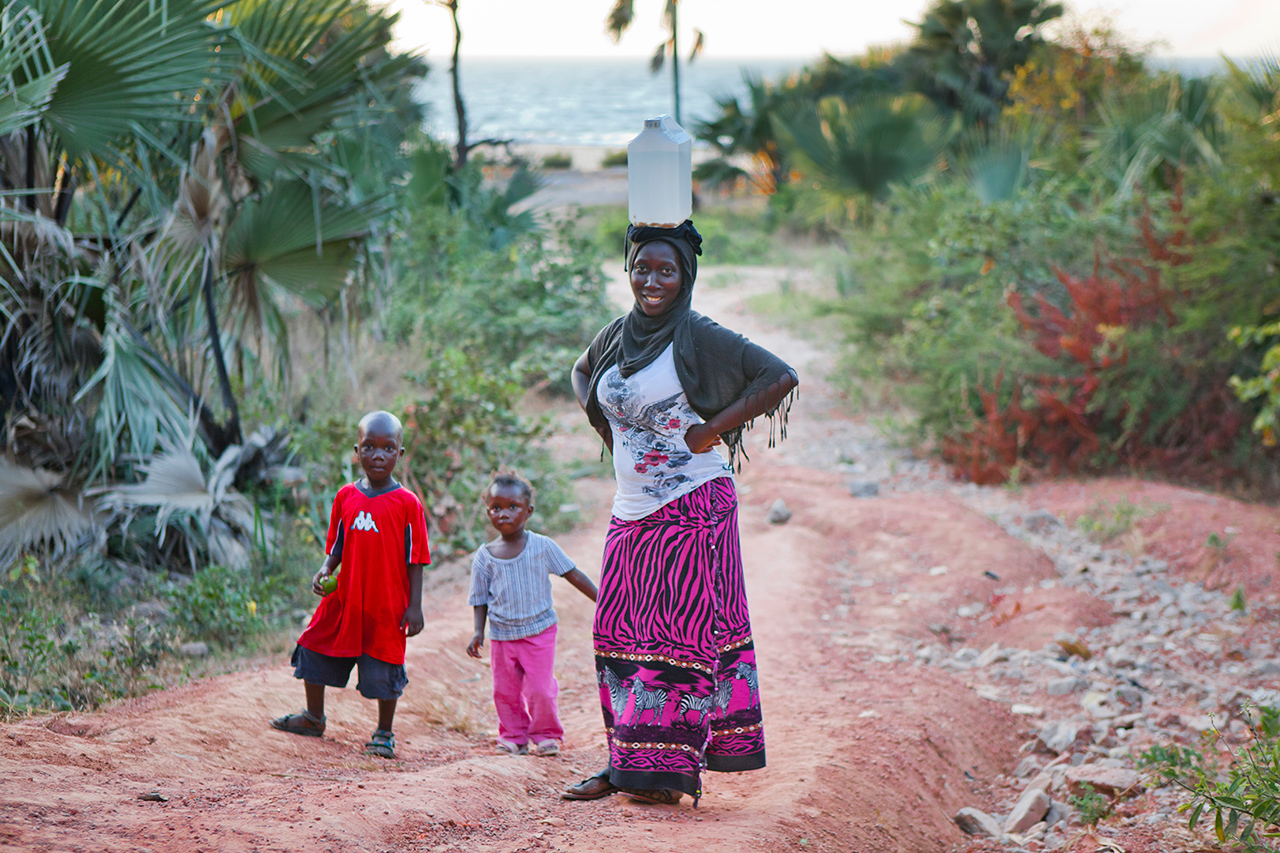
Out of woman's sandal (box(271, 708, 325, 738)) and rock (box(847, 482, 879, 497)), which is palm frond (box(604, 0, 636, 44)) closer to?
rock (box(847, 482, 879, 497))

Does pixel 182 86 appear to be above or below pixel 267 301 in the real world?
above

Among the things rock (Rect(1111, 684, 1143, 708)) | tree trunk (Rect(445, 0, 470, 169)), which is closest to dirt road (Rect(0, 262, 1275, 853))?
rock (Rect(1111, 684, 1143, 708))

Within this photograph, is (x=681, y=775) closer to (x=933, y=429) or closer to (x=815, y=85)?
(x=933, y=429)

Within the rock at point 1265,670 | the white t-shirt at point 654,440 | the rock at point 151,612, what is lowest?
the rock at point 1265,670

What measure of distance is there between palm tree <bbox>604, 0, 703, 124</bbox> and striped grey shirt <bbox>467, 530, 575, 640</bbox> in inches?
750

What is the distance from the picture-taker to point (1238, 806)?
9.21 feet

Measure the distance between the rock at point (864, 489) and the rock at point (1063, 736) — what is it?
398cm

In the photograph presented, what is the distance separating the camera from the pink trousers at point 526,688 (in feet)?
12.2

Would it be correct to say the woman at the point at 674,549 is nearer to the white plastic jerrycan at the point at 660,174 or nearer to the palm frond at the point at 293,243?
the white plastic jerrycan at the point at 660,174

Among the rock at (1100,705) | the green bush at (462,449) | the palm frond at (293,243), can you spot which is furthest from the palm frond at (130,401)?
the rock at (1100,705)

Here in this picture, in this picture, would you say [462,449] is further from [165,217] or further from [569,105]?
[569,105]

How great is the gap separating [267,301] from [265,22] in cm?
156

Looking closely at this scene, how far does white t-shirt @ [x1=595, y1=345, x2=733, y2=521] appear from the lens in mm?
3158

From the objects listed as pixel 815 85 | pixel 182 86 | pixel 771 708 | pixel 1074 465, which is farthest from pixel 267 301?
pixel 815 85
